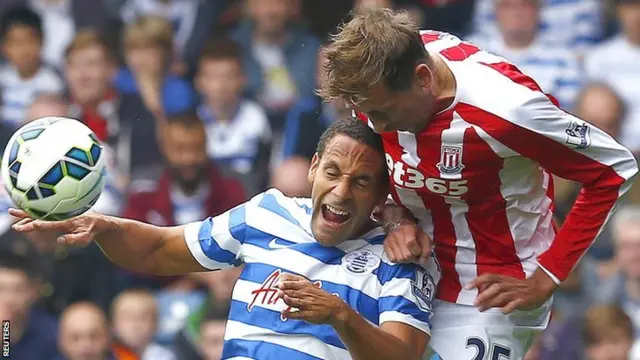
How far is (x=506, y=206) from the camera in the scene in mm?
6016

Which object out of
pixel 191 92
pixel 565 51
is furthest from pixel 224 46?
pixel 565 51

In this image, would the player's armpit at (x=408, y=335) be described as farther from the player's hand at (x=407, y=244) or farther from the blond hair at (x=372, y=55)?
the blond hair at (x=372, y=55)

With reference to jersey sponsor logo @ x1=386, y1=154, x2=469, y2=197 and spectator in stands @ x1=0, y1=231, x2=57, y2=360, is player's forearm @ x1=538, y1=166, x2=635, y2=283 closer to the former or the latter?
jersey sponsor logo @ x1=386, y1=154, x2=469, y2=197

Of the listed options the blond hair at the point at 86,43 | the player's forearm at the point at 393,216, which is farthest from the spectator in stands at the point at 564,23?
the player's forearm at the point at 393,216

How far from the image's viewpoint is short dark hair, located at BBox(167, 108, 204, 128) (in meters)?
10.4

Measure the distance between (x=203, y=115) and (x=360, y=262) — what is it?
5.22 metres

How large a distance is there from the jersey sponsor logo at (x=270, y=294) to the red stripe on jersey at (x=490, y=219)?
72 centimetres

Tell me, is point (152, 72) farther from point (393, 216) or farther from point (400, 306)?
point (400, 306)

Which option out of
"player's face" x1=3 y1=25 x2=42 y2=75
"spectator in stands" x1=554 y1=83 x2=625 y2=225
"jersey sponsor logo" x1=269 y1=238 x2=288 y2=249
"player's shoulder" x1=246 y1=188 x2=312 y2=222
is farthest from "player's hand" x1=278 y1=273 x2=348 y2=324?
"player's face" x1=3 y1=25 x2=42 y2=75

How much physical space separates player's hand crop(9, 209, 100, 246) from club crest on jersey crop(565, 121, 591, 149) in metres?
1.89

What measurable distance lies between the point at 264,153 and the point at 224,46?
38.5 inches

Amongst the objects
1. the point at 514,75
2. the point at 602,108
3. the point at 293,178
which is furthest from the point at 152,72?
the point at 514,75

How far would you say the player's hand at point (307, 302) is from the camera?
5.10m

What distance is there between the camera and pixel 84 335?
30.6 feet
